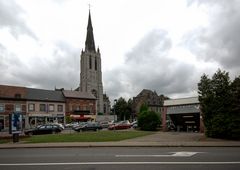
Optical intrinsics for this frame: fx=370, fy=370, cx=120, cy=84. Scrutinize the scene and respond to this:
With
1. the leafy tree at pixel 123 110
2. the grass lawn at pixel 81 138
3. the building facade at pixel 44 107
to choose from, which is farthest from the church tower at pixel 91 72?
the grass lawn at pixel 81 138

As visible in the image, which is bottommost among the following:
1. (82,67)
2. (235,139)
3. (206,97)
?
(235,139)

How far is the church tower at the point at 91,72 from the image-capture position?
125375 millimetres

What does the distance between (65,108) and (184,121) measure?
46.4 meters

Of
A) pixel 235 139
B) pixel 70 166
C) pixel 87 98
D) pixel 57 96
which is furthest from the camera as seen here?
pixel 87 98

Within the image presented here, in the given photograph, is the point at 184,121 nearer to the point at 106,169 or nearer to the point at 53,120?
the point at 106,169

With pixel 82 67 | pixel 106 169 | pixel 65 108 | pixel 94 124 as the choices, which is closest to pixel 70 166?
pixel 106 169

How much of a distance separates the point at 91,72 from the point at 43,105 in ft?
153

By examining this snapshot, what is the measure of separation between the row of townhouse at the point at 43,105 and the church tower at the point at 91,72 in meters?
28.6

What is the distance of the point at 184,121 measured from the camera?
46.3m

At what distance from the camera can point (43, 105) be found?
82688 mm

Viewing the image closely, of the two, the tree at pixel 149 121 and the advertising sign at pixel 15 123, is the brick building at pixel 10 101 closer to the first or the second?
the tree at pixel 149 121

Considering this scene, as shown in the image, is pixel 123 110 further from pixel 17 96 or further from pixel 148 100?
pixel 17 96

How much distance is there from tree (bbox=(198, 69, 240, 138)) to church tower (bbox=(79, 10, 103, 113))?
312ft

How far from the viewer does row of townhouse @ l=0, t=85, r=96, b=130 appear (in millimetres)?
75312
